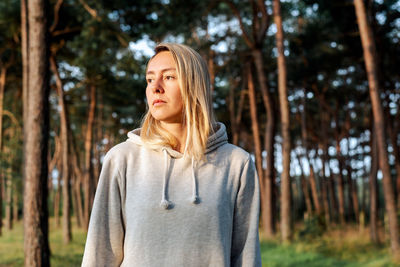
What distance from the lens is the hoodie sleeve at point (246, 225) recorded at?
7.11ft

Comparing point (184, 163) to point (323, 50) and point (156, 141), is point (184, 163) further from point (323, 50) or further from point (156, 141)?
point (323, 50)

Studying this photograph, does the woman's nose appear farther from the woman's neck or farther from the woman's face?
the woman's neck

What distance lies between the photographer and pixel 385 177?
10156mm

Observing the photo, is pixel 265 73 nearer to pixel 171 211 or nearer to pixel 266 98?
pixel 266 98

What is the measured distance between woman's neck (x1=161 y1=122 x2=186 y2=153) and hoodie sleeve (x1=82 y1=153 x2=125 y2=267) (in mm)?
311

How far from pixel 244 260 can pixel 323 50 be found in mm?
16475

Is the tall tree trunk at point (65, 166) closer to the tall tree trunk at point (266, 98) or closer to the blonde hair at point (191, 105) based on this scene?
the tall tree trunk at point (266, 98)

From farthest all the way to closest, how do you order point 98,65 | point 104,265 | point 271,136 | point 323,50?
1. point 323,50
2. point 271,136
3. point 98,65
4. point 104,265

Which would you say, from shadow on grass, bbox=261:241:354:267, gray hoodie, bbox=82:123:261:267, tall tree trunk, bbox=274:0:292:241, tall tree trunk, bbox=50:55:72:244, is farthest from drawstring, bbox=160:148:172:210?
tall tree trunk, bbox=50:55:72:244

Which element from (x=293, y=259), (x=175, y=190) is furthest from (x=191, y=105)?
(x=293, y=259)

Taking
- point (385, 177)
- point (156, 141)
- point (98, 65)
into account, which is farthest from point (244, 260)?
point (98, 65)

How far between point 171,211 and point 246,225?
0.42 m

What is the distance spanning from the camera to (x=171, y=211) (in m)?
2.03

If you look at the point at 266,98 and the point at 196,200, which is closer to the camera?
the point at 196,200
